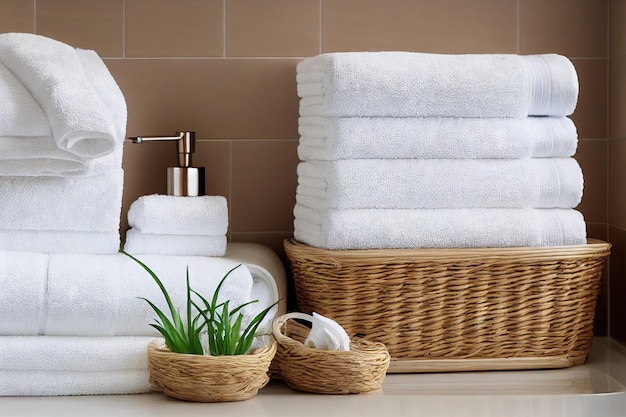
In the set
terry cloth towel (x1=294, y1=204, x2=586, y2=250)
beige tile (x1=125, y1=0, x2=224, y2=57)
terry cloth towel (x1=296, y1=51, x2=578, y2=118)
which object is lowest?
terry cloth towel (x1=294, y1=204, x2=586, y2=250)

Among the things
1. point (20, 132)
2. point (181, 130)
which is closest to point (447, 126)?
point (181, 130)

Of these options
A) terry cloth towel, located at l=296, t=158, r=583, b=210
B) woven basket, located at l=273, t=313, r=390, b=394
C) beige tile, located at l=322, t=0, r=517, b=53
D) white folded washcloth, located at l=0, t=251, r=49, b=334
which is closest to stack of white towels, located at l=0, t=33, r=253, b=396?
white folded washcloth, located at l=0, t=251, r=49, b=334

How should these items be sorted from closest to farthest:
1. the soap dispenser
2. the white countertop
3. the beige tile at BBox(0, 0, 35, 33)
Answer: the white countertop, the soap dispenser, the beige tile at BBox(0, 0, 35, 33)

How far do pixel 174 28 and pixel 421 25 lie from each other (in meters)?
0.47

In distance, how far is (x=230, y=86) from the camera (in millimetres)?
1616

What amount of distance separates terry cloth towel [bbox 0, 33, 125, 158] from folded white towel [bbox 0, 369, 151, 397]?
12.7 inches

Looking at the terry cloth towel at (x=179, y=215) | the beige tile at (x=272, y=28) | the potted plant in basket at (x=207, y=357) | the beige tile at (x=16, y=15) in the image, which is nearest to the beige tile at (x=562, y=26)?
the beige tile at (x=272, y=28)

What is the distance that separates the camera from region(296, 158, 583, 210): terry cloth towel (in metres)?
1.34

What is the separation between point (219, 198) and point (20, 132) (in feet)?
1.10

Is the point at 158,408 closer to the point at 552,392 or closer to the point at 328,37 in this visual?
the point at 552,392

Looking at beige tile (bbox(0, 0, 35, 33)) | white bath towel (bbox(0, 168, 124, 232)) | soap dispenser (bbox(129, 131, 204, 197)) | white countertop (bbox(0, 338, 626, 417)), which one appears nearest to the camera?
white countertop (bbox(0, 338, 626, 417))

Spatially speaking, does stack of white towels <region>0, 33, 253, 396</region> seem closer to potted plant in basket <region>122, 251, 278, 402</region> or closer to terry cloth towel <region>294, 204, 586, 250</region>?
potted plant in basket <region>122, 251, 278, 402</region>

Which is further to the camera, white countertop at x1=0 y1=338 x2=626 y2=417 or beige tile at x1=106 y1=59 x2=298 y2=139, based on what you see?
beige tile at x1=106 y1=59 x2=298 y2=139

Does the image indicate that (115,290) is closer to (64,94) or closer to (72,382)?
(72,382)
